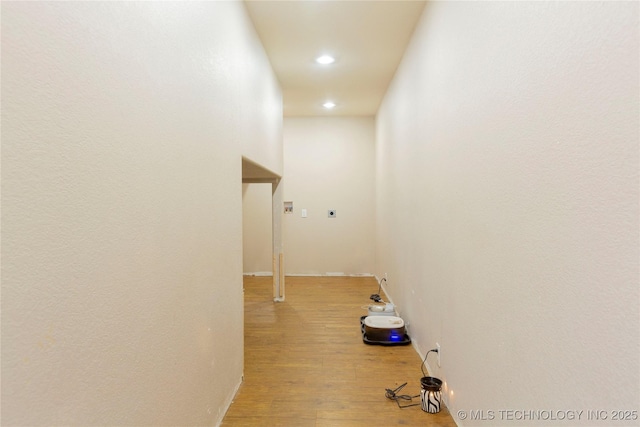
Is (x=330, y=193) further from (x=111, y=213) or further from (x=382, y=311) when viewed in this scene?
(x=111, y=213)

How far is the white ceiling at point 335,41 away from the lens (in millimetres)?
2787

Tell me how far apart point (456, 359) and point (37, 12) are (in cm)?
226

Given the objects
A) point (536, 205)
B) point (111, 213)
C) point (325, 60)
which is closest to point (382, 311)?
point (325, 60)

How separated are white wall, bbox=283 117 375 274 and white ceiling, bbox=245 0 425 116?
1.35 m

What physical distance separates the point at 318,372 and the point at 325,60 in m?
2.93

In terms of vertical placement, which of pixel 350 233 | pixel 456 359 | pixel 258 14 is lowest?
pixel 456 359

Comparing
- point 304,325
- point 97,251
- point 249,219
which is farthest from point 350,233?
point 97,251

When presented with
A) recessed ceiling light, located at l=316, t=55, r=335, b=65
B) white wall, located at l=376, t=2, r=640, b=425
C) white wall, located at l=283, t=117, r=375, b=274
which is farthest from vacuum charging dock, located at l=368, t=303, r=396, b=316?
recessed ceiling light, located at l=316, t=55, r=335, b=65

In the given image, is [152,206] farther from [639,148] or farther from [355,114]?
[355,114]

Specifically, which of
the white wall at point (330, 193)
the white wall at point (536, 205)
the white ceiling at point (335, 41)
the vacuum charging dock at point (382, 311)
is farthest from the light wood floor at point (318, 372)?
the white ceiling at point (335, 41)

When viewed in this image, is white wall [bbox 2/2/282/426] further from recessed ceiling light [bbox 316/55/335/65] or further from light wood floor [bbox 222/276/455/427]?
recessed ceiling light [bbox 316/55/335/65]

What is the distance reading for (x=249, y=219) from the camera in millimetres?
6449

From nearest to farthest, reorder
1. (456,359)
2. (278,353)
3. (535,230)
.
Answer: (535,230), (456,359), (278,353)

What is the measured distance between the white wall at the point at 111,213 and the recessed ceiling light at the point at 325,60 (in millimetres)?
1781
